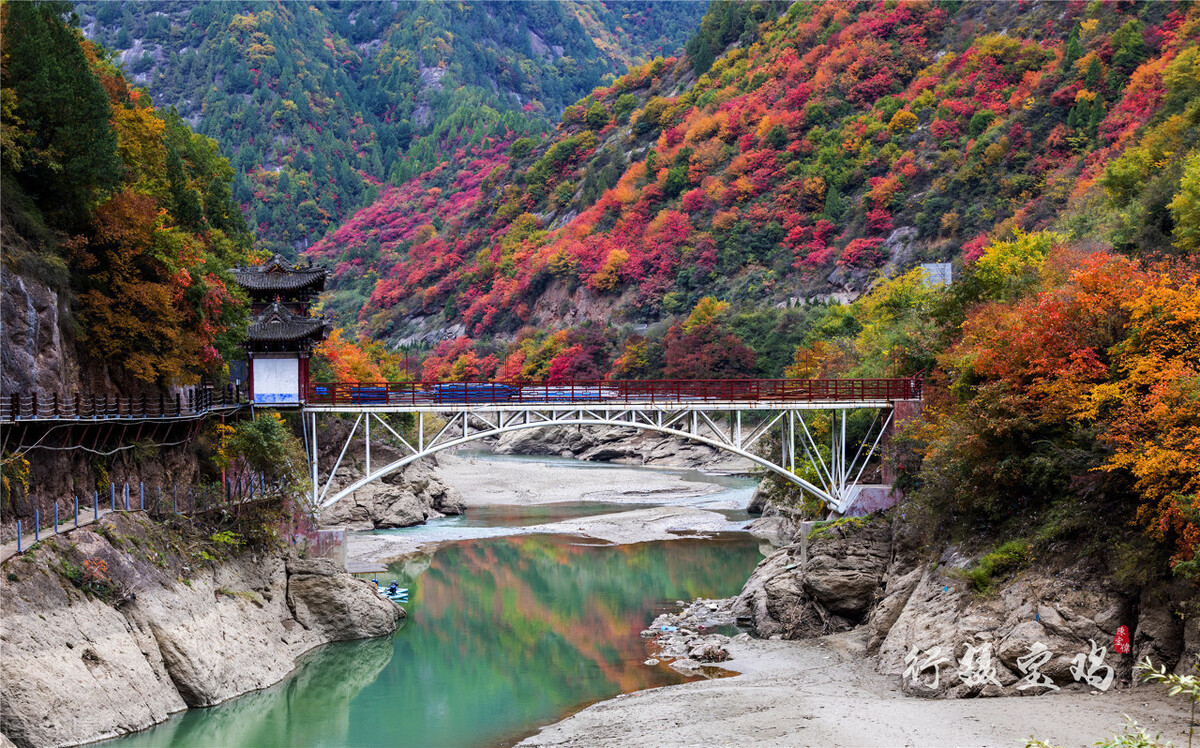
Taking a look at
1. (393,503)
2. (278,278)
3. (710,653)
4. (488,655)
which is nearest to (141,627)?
(488,655)

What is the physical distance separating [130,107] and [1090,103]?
5905 cm

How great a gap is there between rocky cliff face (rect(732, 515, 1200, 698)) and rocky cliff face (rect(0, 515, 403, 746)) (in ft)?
38.5

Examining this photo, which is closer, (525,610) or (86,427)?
(86,427)

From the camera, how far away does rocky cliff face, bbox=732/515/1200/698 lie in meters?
18.8

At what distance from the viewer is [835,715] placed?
19.5m

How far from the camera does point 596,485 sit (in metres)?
61.8

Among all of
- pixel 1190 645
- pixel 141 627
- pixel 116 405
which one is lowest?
pixel 141 627

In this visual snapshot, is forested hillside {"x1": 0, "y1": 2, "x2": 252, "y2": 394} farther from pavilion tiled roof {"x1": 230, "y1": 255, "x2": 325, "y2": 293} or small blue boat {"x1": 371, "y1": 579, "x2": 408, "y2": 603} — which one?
small blue boat {"x1": 371, "y1": 579, "x2": 408, "y2": 603}

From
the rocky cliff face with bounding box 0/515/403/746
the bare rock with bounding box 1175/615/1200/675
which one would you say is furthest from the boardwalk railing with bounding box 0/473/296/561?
the bare rock with bounding box 1175/615/1200/675

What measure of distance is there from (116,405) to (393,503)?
23516mm

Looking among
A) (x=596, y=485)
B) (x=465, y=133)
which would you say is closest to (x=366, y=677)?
(x=596, y=485)

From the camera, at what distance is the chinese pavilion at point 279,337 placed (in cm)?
3384

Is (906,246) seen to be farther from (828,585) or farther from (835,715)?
(835,715)

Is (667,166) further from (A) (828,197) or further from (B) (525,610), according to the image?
(B) (525,610)
